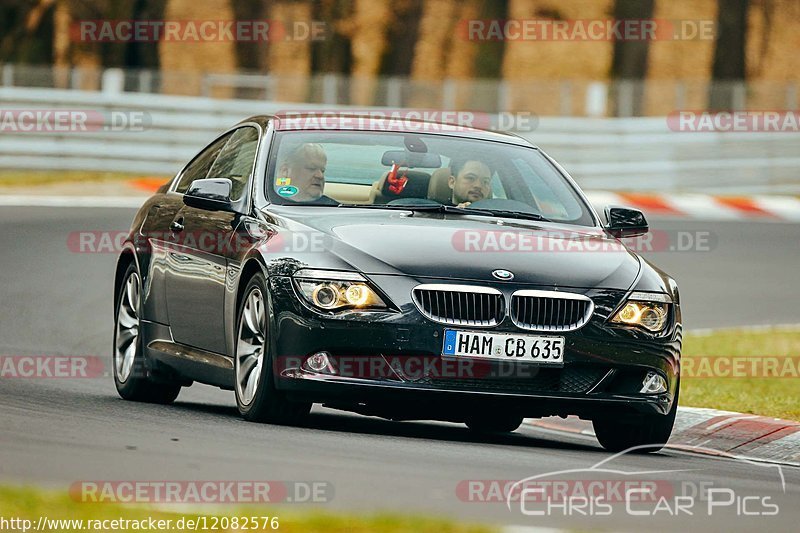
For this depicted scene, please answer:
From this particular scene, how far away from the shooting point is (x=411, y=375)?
8.88 m

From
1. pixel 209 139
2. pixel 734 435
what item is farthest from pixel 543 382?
pixel 209 139

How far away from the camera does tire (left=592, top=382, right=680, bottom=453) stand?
9578 mm

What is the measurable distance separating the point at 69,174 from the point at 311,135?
1780 cm

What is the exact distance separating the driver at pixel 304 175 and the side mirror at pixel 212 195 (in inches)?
9.8

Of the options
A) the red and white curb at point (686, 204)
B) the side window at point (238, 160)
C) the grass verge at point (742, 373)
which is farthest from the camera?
the red and white curb at point (686, 204)

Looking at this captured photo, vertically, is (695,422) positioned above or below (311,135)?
below

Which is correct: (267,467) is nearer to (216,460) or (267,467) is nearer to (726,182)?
(216,460)

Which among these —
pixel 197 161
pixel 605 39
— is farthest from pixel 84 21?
pixel 197 161

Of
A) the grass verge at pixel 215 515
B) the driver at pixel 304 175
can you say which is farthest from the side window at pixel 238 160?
the grass verge at pixel 215 515

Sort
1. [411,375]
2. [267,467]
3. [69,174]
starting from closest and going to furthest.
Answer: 1. [267,467]
2. [411,375]
3. [69,174]

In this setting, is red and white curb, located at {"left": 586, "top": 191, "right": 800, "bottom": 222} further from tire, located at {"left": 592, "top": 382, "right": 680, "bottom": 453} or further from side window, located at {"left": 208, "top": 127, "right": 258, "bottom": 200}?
tire, located at {"left": 592, "top": 382, "right": 680, "bottom": 453}

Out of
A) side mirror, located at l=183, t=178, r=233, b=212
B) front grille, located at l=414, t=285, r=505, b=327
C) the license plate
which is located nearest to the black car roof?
side mirror, located at l=183, t=178, r=233, b=212

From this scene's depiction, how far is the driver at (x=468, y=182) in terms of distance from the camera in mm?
10078

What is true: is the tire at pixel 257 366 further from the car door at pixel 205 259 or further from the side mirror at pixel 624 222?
the side mirror at pixel 624 222
